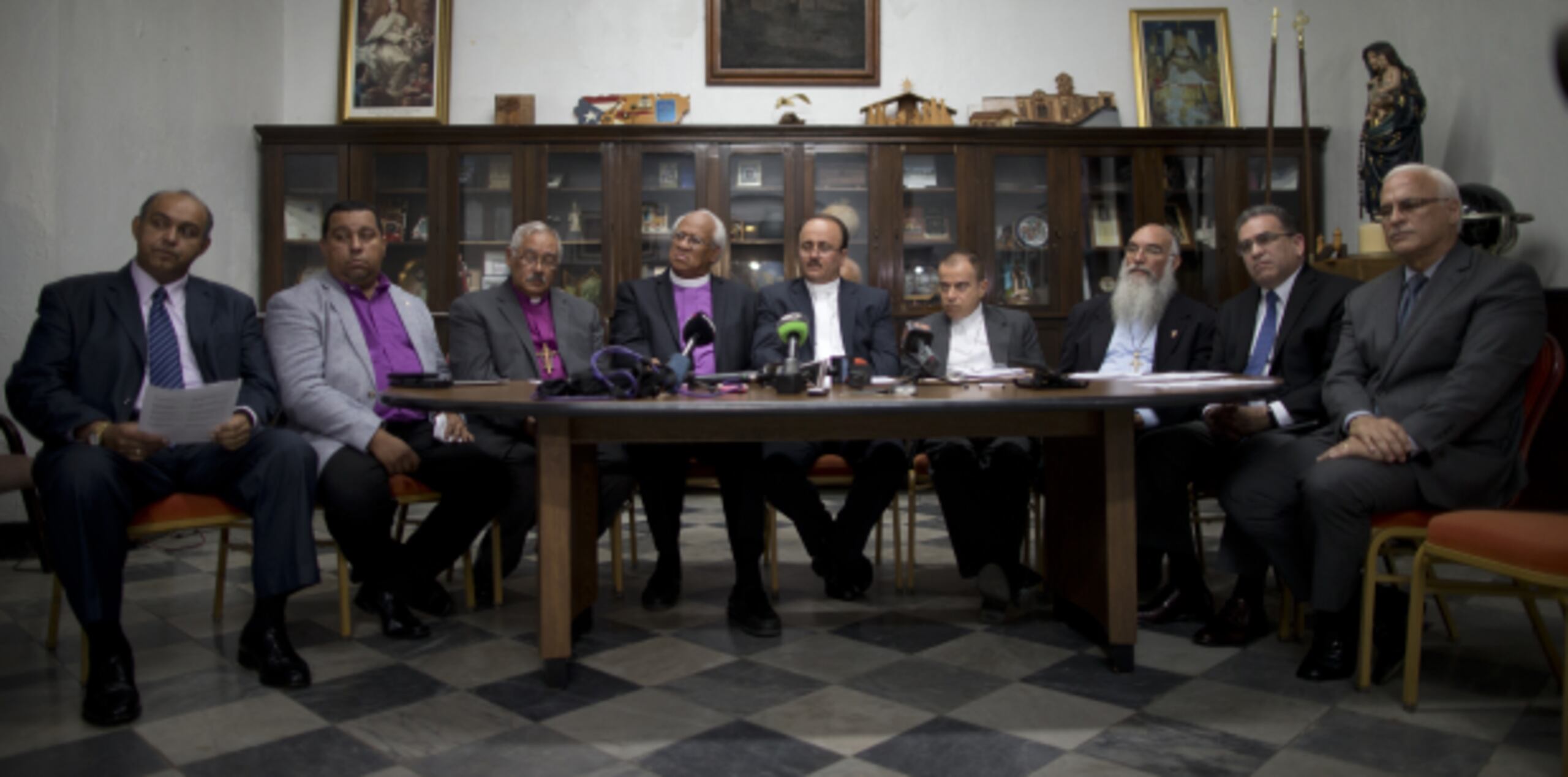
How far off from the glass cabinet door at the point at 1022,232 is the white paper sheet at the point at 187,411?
415 cm

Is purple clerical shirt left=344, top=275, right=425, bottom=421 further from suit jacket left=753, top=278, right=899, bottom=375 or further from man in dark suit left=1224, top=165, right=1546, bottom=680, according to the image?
man in dark suit left=1224, top=165, right=1546, bottom=680

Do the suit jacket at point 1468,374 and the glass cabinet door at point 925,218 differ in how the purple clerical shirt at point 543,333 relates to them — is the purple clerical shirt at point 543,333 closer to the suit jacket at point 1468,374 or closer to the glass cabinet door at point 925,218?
the suit jacket at point 1468,374

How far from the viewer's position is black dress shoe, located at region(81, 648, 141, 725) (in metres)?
2.01

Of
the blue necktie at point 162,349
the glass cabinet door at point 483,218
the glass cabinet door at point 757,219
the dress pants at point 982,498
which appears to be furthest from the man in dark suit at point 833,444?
the glass cabinet door at point 483,218

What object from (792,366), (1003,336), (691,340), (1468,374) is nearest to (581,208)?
(1003,336)

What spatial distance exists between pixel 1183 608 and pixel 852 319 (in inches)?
54.8

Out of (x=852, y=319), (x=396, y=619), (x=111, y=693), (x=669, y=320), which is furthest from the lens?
(x=852, y=319)

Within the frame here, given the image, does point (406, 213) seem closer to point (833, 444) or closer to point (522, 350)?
point (522, 350)

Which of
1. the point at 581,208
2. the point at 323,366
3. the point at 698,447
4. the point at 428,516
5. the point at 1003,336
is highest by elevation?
the point at 581,208

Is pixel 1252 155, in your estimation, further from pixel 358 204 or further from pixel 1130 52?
Answer: pixel 358 204

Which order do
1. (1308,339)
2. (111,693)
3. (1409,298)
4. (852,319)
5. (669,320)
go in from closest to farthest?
(111,693) → (1409,298) → (1308,339) → (669,320) → (852,319)

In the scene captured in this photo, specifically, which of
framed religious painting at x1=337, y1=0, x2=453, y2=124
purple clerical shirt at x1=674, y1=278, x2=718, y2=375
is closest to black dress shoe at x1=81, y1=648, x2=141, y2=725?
purple clerical shirt at x1=674, y1=278, x2=718, y2=375

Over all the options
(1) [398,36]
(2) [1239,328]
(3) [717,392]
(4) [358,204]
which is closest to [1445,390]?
(2) [1239,328]

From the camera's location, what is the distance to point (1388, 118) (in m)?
4.41
